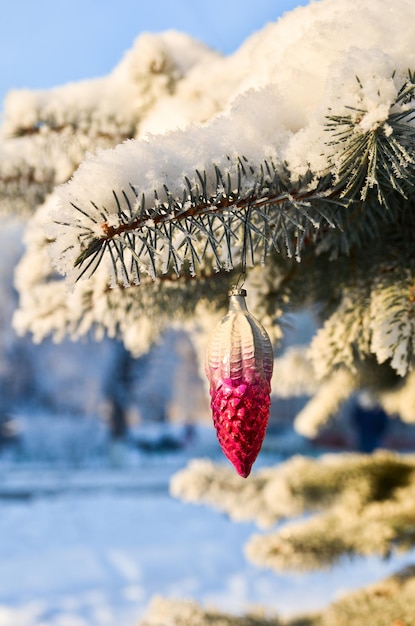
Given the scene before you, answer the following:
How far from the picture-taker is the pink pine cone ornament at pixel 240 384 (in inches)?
17.9

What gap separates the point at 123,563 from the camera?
3713mm

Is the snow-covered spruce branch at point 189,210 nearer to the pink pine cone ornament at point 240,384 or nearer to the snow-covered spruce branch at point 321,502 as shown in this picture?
the pink pine cone ornament at point 240,384

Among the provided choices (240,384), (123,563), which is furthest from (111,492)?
(240,384)

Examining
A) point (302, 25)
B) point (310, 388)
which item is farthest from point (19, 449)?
point (302, 25)

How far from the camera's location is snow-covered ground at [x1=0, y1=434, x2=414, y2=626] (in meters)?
3.01

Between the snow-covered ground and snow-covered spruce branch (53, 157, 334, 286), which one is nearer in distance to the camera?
snow-covered spruce branch (53, 157, 334, 286)

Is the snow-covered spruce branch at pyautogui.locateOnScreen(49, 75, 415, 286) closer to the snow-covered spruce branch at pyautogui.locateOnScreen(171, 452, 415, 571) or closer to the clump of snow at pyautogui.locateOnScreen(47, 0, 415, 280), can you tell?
the clump of snow at pyautogui.locateOnScreen(47, 0, 415, 280)

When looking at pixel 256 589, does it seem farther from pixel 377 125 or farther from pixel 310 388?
pixel 377 125

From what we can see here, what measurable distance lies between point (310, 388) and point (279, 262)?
97 centimetres

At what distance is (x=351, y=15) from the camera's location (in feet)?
1.73

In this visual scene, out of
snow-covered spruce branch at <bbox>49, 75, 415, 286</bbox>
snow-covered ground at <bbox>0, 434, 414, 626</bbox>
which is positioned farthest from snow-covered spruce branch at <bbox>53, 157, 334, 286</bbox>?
snow-covered ground at <bbox>0, 434, 414, 626</bbox>

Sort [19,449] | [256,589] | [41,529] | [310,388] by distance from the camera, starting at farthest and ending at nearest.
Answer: [19,449] < [41,529] < [256,589] < [310,388]

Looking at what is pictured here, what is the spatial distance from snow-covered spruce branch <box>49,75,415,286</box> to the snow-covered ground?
173 centimetres

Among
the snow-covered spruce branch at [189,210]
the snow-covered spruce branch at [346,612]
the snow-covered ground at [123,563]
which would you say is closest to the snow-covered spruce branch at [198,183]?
the snow-covered spruce branch at [189,210]
